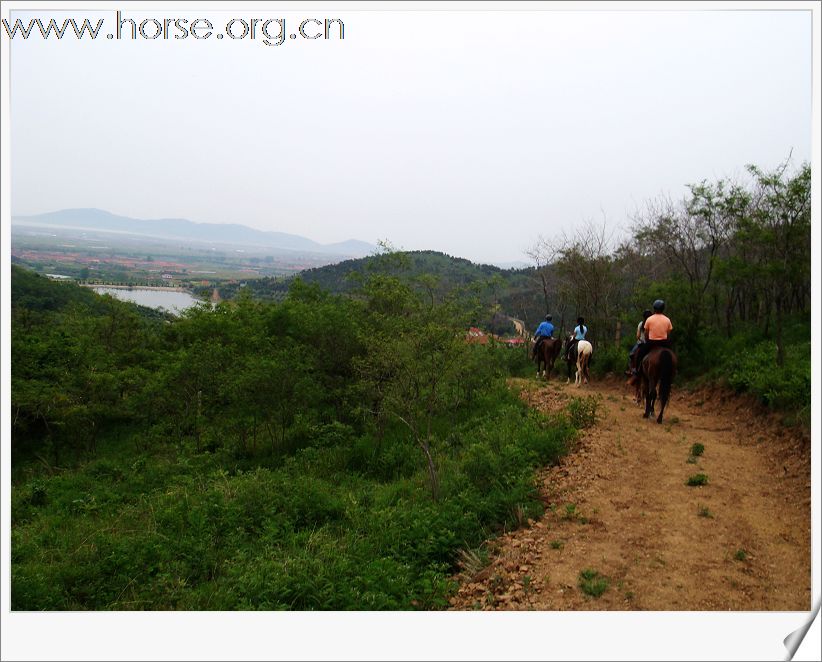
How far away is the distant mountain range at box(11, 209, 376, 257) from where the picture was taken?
265 inches

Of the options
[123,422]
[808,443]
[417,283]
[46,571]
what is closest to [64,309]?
[123,422]

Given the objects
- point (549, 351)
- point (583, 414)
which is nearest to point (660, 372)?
point (583, 414)

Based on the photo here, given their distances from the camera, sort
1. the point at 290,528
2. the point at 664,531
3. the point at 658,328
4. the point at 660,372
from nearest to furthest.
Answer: the point at 664,531 < the point at 290,528 < the point at 660,372 < the point at 658,328

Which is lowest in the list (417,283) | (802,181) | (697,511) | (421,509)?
(421,509)

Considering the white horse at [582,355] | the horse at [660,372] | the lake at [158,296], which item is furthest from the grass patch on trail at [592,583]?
the lake at [158,296]

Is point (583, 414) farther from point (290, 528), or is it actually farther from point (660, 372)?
point (290, 528)

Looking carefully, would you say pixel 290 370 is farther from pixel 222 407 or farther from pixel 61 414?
pixel 61 414

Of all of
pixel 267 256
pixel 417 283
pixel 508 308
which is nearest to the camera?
pixel 267 256

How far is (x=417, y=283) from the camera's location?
12.1 m

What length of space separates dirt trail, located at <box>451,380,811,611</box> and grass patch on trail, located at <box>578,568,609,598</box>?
0.11 ft

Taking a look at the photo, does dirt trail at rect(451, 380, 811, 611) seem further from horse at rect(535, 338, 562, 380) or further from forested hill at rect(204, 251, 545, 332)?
forested hill at rect(204, 251, 545, 332)

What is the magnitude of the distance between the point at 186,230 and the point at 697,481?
25.7 feet

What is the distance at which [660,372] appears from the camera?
25.5 ft

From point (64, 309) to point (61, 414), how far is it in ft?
21.5
